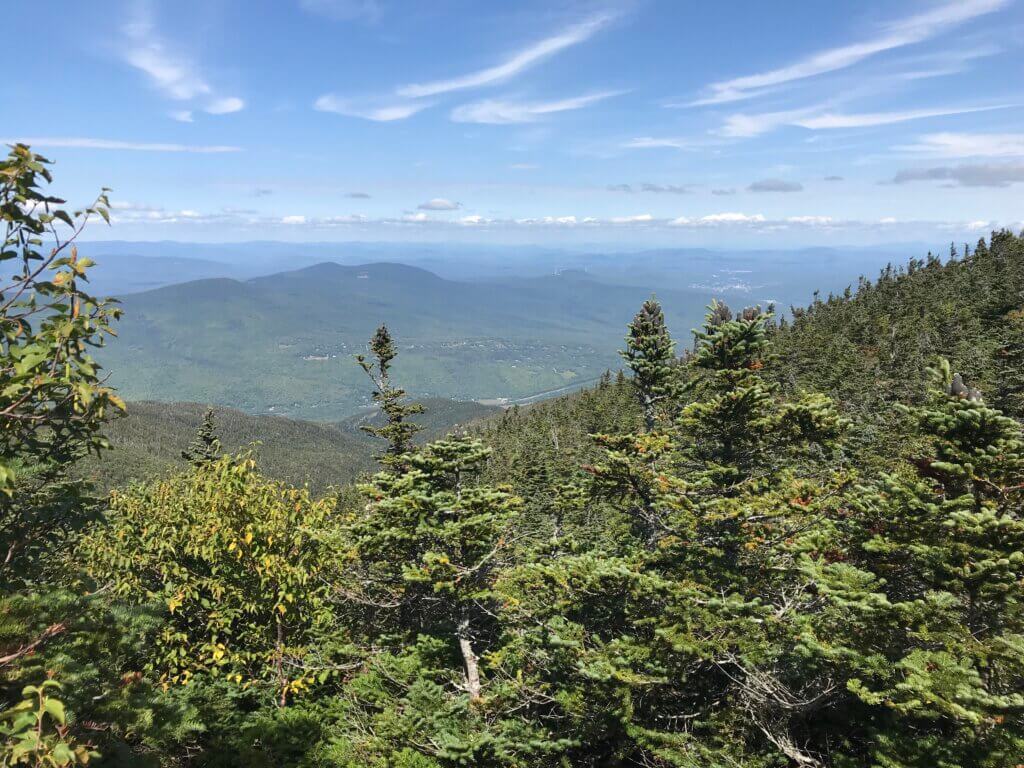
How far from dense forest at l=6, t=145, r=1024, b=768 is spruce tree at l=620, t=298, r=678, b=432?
305 cm

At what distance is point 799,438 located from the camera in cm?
1571

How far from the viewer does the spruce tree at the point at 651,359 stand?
2336cm

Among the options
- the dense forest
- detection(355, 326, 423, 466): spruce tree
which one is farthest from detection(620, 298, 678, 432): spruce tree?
detection(355, 326, 423, 466): spruce tree

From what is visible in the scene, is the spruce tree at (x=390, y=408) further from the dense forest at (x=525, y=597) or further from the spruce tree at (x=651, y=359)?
the spruce tree at (x=651, y=359)

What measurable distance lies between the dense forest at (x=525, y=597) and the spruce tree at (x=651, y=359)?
3054 millimetres

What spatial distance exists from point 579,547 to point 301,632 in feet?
29.6

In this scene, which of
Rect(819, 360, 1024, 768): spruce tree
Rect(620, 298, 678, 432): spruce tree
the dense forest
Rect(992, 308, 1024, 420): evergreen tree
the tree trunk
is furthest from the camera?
Rect(992, 308, 1024, 420): evergreen tree

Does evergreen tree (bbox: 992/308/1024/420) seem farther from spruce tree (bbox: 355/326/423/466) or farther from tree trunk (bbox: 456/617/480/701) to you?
tree trunk (bbox: 456/617/480/701)

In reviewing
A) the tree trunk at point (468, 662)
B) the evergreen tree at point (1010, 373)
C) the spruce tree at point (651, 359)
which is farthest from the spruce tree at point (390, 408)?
the evergreen tree at point (1010, 373)

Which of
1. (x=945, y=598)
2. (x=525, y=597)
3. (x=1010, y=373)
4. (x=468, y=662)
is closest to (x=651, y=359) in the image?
(x=525, y=597)

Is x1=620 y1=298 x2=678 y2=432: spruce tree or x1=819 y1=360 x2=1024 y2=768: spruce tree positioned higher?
x1=620 y1=298 x2=678 y2=432: spruce tree

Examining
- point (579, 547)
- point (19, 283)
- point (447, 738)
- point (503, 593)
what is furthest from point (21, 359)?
point (579, 547)

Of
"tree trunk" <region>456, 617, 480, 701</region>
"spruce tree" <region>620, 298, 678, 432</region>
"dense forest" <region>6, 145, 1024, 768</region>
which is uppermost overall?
"spruce tree" <region>620, 298, 678, 432</region>

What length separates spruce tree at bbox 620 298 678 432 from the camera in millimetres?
23359
